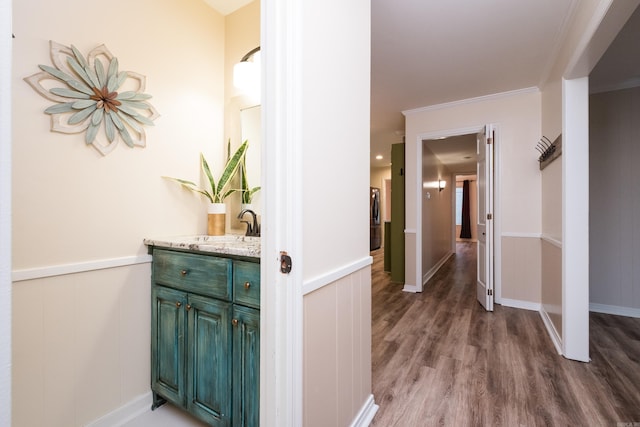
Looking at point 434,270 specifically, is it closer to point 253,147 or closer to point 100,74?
point 253,147

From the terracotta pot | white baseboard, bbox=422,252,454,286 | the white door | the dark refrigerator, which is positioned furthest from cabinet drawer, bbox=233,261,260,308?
the dark refrigerator

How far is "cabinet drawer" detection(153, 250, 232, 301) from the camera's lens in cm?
125

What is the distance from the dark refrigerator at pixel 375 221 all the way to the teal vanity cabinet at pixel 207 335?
6.44 m

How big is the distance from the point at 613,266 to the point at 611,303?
Result: 1.27 ft

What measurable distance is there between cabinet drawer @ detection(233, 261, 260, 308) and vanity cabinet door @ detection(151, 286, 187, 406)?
386 mm

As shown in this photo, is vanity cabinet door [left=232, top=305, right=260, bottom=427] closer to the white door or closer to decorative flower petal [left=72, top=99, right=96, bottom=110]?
decorative flower petal [left=72, top=99, right=96, bottom=110]

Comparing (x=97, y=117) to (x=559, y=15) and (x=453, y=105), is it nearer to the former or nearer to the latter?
(x=559, y=15)

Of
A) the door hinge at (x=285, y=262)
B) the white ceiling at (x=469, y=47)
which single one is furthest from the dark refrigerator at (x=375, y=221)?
the door hinge at (x=285, y=262)

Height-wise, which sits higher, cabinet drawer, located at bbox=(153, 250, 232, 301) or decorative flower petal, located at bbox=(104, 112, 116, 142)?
decorative flower petal, located at bbox=(104, 112, 116, 142)

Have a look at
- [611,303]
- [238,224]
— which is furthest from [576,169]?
[238,224]

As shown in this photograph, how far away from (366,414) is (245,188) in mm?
1478

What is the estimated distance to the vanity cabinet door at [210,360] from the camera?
1238 mm

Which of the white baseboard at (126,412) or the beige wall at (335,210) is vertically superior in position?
the beige wall at (335,210)

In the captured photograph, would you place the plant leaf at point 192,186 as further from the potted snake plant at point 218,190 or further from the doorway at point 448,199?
the doorway at point 448,199
